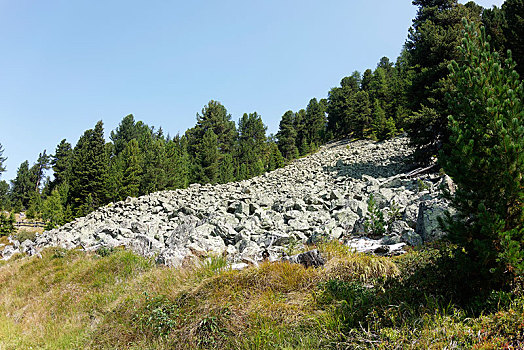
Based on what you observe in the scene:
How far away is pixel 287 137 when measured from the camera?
198 feet

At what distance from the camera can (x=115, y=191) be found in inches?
1366

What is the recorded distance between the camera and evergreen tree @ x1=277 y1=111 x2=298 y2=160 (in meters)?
58.6

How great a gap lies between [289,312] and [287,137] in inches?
2253

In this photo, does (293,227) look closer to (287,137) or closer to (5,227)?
(5,227)

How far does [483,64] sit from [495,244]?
6.86ft

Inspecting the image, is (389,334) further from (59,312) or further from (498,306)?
(59,312)

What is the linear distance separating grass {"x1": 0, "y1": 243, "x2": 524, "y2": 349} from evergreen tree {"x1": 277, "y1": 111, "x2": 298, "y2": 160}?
51.1m

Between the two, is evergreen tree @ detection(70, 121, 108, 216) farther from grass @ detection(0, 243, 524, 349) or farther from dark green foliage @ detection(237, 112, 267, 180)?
grass @ detection(0, 243, 524, 349)

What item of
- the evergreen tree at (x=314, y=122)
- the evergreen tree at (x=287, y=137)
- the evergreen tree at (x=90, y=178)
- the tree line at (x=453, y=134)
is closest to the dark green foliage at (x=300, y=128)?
the evergreen tree at (x=314, y=122)

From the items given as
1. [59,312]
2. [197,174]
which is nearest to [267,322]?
[59,312]

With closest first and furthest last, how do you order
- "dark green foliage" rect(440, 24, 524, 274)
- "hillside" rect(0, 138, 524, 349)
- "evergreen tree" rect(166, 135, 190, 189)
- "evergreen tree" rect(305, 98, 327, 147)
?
"dark green foliage" rect(440, 24, 524, 274) → "hillside" rect(0, 138, 524, 349) → "evergreen tree" rect(166, 135, 190, 189) → "evergreen tree" rect(305, 98, 327, 147)

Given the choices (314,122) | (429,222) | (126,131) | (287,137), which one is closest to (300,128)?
(314,122)

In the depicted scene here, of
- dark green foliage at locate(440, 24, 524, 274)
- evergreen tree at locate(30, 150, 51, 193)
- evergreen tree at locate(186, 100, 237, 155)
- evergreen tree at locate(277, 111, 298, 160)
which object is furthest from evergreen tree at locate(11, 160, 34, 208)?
dark green foliage at locate(440, 24, 524, 274)

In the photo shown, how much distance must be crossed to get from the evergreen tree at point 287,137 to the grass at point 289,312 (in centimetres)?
5107
